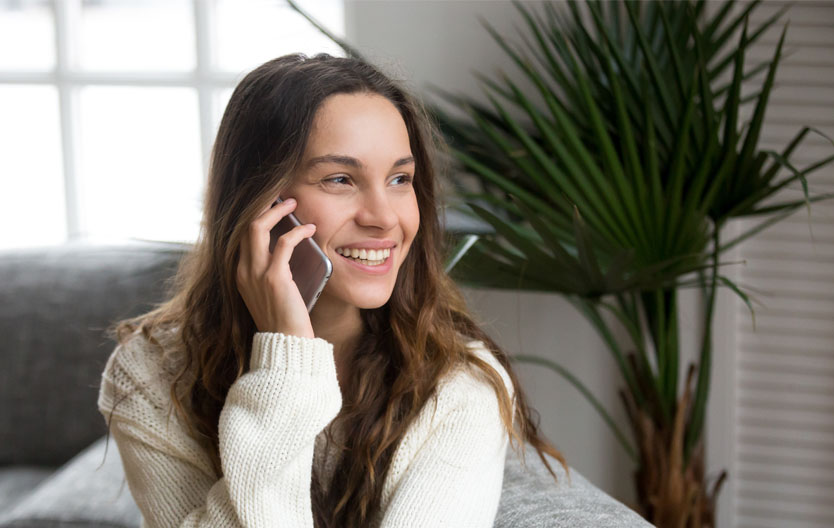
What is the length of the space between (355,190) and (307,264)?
13 cm

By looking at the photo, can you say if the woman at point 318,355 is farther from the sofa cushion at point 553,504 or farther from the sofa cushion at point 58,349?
the sofa cushion at point 58,349

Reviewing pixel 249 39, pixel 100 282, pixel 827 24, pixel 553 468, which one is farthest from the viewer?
pixel 249 39

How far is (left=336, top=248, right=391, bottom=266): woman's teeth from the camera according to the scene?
1260 mm

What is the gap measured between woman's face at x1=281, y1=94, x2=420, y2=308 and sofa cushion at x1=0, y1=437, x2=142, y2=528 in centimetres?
66

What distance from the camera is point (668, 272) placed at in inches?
63.4

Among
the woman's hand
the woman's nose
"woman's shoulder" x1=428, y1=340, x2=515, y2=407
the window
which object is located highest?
the window

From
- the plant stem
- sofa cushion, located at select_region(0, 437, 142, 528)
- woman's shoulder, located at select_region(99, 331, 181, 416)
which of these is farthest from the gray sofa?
the plant stem

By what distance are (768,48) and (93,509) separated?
1.89m

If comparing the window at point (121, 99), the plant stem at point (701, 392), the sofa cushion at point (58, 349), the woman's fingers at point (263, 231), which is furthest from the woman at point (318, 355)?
the window at point (121, 99)

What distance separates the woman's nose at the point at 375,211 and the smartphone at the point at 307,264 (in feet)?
0.27

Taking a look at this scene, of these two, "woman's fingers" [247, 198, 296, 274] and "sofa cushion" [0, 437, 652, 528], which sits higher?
"woman's fingers" [247, 198, 296, 274]

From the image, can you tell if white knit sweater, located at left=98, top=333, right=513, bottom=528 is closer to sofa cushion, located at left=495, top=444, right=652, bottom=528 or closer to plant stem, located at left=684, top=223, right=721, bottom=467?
sofa cushion, located at left=495, top=444, right=652, bottom=528

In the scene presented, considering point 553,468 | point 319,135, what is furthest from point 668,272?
point 319,135

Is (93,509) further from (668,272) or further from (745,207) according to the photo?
(745,207)
